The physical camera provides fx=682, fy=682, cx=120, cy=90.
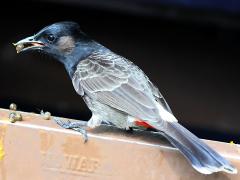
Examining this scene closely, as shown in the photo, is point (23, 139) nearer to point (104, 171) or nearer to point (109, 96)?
point (104, 171)

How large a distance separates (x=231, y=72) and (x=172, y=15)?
3.84 feet

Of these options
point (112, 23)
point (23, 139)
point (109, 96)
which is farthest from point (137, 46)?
point (23, 139)

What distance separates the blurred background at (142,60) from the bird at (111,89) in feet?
12.7

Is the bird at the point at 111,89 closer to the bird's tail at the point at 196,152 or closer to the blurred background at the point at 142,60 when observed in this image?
the bird's tail at the point at 196,152

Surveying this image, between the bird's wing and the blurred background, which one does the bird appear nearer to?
the bird's wing

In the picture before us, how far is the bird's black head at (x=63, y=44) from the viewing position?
14.2ft

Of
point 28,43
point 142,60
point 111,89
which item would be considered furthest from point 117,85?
point 142,60

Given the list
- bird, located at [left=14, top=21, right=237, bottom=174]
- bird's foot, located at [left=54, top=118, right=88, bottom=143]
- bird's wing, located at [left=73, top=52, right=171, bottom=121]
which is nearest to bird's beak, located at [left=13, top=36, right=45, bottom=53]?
bird, located at [left=14, top=21, right=237, bottom=174]

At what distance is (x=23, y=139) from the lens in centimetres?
322

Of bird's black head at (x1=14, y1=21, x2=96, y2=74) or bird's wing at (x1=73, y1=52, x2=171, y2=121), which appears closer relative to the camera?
bird's wing at (x1=73, y1=52, x2=171, y2=121)

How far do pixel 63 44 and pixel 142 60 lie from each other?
4172mm

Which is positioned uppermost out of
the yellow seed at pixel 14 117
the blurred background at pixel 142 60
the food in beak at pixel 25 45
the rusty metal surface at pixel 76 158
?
the food in beak at pixel 25 45

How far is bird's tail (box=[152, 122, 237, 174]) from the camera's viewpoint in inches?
124

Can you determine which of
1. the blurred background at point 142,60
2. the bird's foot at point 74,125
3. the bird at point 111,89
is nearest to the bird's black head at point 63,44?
the bird at point 111,89
